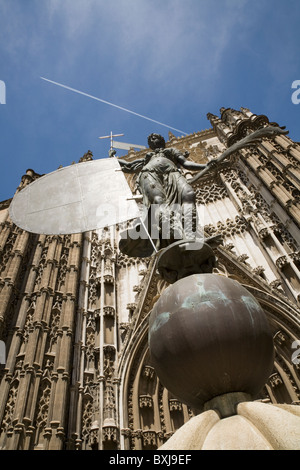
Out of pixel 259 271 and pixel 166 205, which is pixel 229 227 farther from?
pixel 166 205

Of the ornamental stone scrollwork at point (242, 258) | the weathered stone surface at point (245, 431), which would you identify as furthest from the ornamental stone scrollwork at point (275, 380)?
the weathered stone surface at point (245, 431)


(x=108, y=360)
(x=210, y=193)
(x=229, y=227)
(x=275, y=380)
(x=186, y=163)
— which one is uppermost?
(x=210, y=193)

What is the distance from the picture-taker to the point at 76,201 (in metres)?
5.05

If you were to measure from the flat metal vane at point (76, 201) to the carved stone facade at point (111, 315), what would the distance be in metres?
3.19

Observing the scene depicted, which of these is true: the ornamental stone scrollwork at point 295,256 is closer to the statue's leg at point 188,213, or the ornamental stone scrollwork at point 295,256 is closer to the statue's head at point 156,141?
the statue's head at point 156,141

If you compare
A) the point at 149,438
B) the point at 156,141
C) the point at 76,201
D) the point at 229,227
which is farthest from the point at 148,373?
the point at 229,227

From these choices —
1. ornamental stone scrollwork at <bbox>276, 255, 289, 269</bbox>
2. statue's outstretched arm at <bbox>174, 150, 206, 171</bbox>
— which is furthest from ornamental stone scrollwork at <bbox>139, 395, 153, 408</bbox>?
statue's outstretched arm at <bbox>174, 150, 206, 171</bbox>

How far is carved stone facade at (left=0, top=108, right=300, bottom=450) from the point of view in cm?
656

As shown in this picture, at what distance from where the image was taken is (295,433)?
166cm

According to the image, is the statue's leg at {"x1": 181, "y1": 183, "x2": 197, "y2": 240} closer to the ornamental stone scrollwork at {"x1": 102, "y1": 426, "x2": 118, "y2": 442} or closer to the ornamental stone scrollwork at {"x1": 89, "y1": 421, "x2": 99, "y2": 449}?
the ornamental stone scrollwork at {"x1": 102, "y1": 426, "x2": 118, "y2": 442}

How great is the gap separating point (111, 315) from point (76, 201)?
4.64 m

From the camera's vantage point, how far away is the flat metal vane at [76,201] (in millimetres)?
4641

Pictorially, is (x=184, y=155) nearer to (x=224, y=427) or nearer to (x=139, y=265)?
(x=224, y=427)
